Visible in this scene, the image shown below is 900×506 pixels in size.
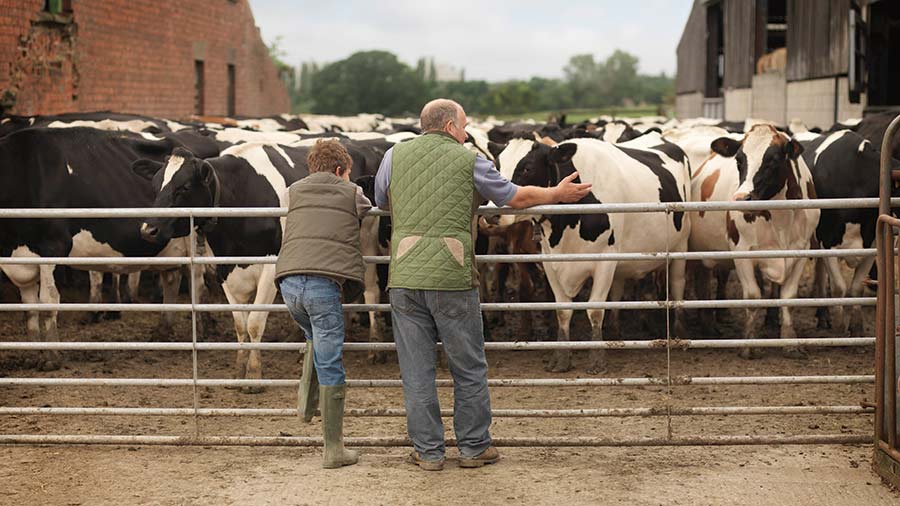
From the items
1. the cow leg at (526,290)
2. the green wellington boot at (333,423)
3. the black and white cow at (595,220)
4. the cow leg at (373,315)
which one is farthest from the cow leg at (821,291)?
the green wellington boot at (333,423)

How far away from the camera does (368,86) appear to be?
3401 inches

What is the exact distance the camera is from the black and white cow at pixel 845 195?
413 inches

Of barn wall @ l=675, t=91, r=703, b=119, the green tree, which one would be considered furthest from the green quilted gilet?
the green tree

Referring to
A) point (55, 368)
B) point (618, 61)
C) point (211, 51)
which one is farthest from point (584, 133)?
point (618, 61)

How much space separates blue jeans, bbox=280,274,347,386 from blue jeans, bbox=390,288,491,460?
32cm

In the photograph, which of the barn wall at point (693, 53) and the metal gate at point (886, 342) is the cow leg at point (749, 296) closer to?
the metal gate at point (886, 342)

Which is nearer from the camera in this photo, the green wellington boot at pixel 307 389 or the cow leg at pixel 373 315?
the green wellington boot at pixel 307 389

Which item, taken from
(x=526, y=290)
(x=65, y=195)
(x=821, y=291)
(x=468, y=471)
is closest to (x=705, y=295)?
(x=821, y=291)

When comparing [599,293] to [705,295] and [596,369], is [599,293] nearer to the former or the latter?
[596,369]

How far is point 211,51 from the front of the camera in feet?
101

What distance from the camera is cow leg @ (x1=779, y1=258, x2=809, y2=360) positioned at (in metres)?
9.62

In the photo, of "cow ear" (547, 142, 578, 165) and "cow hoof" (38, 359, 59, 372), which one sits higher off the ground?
"cow ear" (547, 142, 578, 165)

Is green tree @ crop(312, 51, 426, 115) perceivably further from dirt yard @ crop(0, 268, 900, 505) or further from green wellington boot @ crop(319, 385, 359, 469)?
green wellington boot @ crop(319, 385, 359, 469)

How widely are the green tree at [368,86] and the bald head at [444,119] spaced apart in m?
78.7
